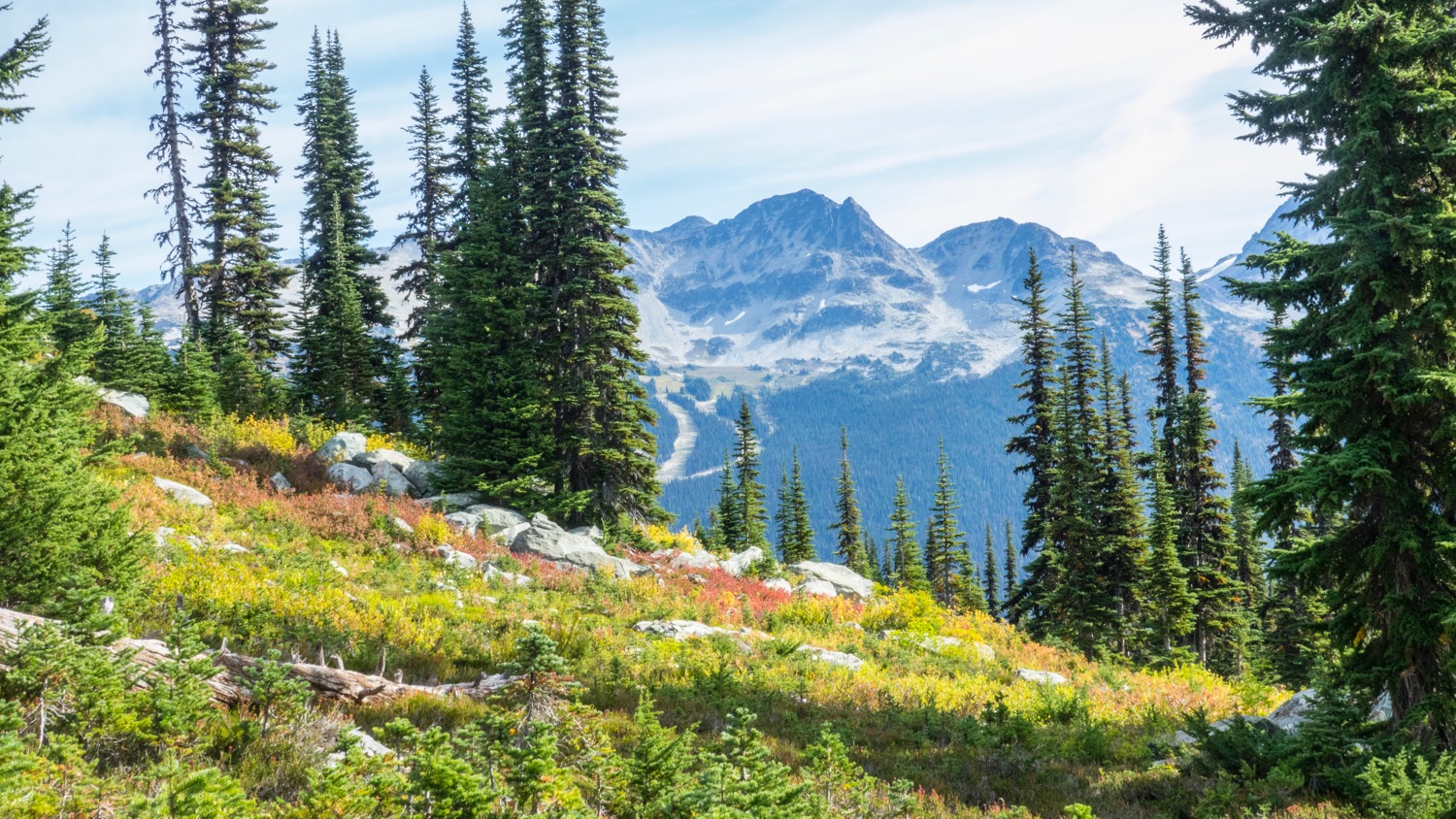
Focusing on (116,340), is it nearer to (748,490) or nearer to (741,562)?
(741,562)

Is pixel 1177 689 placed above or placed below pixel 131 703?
below

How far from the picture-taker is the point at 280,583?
12.8 meters

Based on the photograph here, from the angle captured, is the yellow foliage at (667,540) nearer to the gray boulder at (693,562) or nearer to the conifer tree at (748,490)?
the gray boulder at (693,562)

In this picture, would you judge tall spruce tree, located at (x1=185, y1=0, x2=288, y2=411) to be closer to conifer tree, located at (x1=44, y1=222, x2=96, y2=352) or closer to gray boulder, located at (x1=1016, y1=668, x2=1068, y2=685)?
conifer tree, located at (x1=44, y1=222, x2=96, y2=352)

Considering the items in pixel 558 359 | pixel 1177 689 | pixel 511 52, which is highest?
pixel 511 52

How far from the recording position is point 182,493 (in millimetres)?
16531

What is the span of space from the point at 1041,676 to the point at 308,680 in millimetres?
14529

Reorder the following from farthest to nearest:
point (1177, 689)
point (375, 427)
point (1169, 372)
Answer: point (1169, 372) < point (375, 427) < point (1177, 689)

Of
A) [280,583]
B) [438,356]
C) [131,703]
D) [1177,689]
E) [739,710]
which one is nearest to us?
[131,703]

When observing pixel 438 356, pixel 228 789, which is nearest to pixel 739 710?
pixel 228 789

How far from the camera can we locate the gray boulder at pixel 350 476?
21500 millimetres

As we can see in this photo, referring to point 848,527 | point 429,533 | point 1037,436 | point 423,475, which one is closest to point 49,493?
point 429,533

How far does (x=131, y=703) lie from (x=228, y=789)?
1.96m

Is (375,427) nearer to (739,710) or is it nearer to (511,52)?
(511,52)
